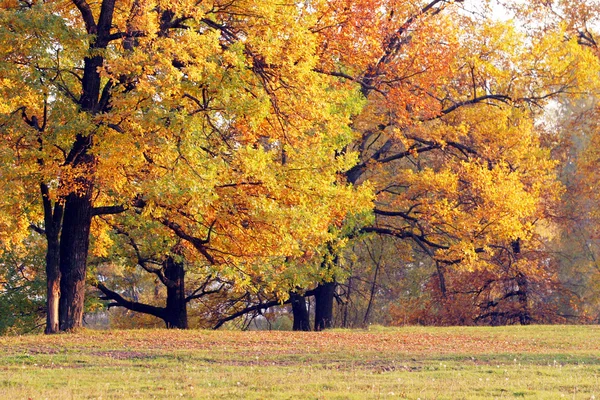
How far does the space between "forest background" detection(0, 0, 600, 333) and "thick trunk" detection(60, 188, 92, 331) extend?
0.04 m

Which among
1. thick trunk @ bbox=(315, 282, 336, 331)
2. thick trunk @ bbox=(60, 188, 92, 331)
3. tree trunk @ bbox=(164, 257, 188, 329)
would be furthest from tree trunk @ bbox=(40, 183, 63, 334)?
thick trunk @ bbox=(315, 282, 336, 331)

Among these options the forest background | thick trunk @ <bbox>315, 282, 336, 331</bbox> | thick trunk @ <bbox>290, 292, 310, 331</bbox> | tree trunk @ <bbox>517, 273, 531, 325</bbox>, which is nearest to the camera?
the forest background

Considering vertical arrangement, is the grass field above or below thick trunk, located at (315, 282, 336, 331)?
below

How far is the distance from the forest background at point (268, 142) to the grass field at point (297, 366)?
8.84 ft

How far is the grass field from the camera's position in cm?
1044

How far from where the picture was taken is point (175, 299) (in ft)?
96.0

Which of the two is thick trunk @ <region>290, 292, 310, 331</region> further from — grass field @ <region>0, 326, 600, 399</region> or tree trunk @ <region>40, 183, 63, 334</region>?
tree trunk @ <region>40, 183, 63, 334</region>

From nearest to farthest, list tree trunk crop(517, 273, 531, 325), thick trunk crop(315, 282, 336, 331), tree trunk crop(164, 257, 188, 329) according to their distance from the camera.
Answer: thick trunk crop(315, 282, 336, 331), tree trunk crop(164, 257, 188, 329), tree trunk crop(517, 273, 531, 325)

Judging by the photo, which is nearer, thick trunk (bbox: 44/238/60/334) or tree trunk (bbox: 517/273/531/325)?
thick trunk (bbox: 44/238/60/334)

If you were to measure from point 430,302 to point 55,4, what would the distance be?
875 inches

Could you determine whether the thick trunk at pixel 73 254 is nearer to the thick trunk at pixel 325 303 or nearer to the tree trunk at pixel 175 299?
the tree trunk at pixel 175 299

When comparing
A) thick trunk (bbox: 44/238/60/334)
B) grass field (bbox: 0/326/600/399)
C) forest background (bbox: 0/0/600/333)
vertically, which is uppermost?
forest background (bbox: 0/0/600/333)

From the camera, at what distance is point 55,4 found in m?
17.0

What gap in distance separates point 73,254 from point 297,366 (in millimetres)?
7036
